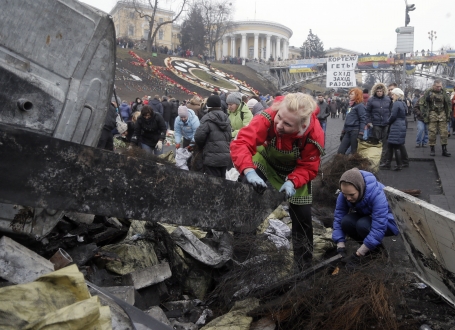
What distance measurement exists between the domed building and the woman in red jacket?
286 feet

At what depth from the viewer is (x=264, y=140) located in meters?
3.62

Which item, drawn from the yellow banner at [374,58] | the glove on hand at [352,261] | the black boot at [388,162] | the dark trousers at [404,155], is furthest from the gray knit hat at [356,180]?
the yellow banner at [374,58]

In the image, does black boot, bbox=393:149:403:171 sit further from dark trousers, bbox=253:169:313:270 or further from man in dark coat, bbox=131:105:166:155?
dark trousers, bbox=253:169:313:270

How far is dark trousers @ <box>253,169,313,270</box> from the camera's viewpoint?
3818 millimetres

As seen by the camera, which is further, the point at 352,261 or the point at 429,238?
the point at 352,261

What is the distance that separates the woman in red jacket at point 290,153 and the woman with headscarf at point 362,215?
1.16 ft

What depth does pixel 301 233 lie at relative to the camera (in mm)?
4078

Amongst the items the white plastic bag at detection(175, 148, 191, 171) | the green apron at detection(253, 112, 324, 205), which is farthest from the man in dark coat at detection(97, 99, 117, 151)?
the green apron at detection(253, 112, 324, 205)

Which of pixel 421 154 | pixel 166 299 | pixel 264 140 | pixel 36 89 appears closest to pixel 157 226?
pixel 166 299

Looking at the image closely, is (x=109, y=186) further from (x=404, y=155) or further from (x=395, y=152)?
(x=404, y=155)

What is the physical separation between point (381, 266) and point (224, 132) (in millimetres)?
3729

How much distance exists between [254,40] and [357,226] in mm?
91309

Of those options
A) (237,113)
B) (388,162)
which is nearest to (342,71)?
(388,162)

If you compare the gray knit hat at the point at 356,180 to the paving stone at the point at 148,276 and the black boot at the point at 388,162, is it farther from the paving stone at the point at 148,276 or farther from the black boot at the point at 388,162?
the black boot at the point at 388,162
